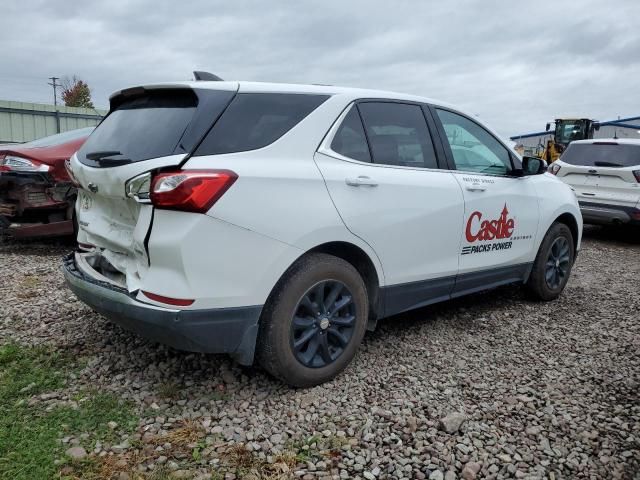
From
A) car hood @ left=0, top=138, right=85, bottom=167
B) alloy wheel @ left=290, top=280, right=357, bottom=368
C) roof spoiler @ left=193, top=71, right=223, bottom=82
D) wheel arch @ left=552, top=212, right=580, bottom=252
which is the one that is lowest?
alloy wheel @ left=290, top=280, right=357, bottom=368

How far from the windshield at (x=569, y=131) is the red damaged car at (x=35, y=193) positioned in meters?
20.9

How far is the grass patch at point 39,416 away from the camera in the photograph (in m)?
2.44

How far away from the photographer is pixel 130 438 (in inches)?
104

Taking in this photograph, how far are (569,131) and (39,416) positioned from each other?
23615mm

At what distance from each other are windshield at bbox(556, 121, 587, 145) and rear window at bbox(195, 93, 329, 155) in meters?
21.7

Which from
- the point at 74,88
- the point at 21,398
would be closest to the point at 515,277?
the point at 21,398

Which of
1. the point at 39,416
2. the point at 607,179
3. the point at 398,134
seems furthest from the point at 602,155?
the point at 39,416

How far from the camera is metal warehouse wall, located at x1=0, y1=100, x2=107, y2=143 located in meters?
20.0

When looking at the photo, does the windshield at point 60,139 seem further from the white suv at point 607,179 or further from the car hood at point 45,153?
the white suv at point 607,179

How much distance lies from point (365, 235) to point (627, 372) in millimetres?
1994

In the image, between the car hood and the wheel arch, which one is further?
the car hood

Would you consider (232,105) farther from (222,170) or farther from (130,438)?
(130,438)

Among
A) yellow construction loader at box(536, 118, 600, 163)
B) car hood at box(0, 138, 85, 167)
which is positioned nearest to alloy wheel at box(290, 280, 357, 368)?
car hood at box(0, 138, 85, 167)

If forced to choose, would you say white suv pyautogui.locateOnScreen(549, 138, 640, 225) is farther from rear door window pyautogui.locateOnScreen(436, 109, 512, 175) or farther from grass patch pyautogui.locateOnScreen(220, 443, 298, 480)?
grass patch pyautogui.locateOnScreen(220, 443, 298, 480)
